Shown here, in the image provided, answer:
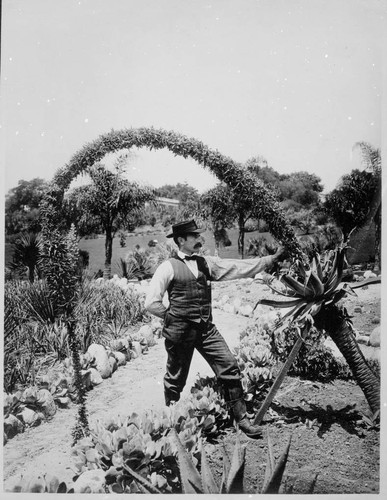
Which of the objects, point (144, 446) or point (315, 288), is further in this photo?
point (315, 288)

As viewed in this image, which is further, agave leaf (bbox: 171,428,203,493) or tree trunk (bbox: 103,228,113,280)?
tree trunk (bbox: 103,228,113,280)

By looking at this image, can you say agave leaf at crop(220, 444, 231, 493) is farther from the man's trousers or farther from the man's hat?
the man's hat

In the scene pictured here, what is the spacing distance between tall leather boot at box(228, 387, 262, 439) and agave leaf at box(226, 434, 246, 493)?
0.72 ft

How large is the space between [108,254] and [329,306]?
1.56 metres

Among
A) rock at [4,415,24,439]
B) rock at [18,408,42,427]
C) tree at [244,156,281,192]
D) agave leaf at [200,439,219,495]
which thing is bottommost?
agave leaf at [200,439,219,495]

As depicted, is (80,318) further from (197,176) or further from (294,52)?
(294,52)

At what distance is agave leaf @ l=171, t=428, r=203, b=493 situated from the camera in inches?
101

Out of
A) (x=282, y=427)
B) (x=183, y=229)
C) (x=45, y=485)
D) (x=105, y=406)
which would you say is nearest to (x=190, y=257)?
(x=183, y=229)

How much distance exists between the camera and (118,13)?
311 cm

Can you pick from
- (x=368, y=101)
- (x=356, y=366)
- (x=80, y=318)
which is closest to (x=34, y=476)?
(x=80, y=318)

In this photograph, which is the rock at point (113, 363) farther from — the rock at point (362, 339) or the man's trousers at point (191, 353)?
the rock at point (362, 339)

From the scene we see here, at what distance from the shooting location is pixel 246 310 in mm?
3078

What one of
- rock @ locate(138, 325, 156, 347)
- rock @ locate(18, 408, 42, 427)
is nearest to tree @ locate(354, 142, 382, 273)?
rock @ locate(138, 325, 156, 347)

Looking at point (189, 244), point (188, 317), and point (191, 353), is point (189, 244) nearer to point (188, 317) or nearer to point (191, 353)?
point (188, 317)
